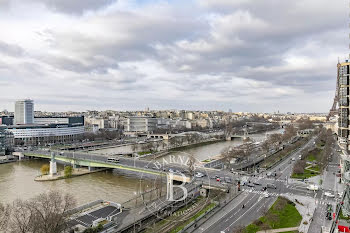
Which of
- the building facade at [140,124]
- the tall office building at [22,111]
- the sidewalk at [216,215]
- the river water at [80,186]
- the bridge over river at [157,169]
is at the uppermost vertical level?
the tall office building at [22,111]

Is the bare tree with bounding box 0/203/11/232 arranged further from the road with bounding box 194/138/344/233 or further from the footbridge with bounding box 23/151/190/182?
the footbridge with bounding box 23/151/190/182

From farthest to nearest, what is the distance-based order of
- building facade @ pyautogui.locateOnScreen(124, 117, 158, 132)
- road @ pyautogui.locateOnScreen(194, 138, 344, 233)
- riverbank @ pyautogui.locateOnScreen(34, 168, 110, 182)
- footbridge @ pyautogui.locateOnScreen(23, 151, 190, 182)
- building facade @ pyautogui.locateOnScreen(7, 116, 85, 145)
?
building facade @ pyautogui.locateOnScreen(124, 117, 158, 132), building facade @ pyautogui.locateOnScreen(7, 116, 85, 145), riverbank @ pyautogui.locateOnScreen(34, 168, 110, 182), footbridge @ pyautogui.locateOnScreen(23, 151, 190, 182), road @ pyautogui.locateOnScreen(194, 138, 344, 233)

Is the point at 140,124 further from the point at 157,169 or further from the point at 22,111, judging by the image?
the point at 157,169

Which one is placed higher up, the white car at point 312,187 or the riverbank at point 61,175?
the white car at point 312,187

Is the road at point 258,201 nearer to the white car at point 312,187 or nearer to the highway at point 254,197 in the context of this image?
the highway at point 254,197

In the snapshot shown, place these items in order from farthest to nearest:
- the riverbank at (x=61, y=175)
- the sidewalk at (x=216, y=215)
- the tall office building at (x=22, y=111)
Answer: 1. the tall office building at (x=22, y=111)
2. the riverbank at (x=61, y=175)
3. the sidewalk at (x=216, y=215)

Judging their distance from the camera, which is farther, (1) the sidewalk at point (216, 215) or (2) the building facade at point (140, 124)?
(2) the building facade at point (140, 124)

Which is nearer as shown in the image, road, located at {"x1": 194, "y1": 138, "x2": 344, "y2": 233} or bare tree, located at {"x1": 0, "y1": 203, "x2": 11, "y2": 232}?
bare tree, located at {"x1": 0, "y1": 203, "x2": 11, "y2": 232}

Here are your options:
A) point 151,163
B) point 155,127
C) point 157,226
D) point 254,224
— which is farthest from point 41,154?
point 155,127

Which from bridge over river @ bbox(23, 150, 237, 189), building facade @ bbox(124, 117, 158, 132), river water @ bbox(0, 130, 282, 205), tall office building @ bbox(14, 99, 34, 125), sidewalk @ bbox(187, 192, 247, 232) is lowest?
river water @ bbox(0, 130, 282, 205)

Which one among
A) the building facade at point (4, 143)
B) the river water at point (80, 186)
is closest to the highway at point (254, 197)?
the river water at point (80, 186)

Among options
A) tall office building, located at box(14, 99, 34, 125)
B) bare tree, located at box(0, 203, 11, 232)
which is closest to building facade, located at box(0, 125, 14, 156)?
bare tree, located at box(0, 203, 11, 232)
